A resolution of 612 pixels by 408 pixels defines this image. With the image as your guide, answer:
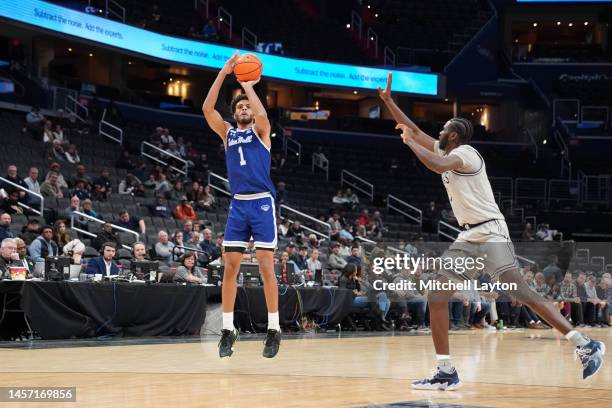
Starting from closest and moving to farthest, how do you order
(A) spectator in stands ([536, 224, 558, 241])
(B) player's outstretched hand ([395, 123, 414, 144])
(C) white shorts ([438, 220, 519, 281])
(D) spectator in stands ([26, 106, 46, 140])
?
(B) player's outstretched hand ([395, 123, 414, 144]) → (C) white shorts ([438, 220, 519, 281]) → (D) spectator in stands ([26, 106, 46, 140]) → (A) spectator in stands ([536, 224, 558, 241])

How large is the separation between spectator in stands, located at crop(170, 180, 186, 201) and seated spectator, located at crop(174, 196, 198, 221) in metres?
1.29

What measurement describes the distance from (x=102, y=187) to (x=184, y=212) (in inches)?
68.8

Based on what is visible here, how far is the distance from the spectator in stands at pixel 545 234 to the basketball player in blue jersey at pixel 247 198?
2213cm

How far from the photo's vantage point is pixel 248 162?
7.46 meters

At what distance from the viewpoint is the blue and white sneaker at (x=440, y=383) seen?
255 inches

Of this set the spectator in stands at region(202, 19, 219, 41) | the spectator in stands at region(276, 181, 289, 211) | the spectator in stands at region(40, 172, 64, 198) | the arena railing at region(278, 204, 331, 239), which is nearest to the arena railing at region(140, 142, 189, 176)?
the spectator in stands at region(276, 181, 289, 211)

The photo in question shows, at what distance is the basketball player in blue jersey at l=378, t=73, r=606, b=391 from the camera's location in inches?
255

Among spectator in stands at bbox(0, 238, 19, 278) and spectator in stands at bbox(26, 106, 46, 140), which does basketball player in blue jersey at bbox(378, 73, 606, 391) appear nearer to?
spectator in stands at bbox(0, 238, 19, 278)

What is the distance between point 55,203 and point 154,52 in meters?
10.4

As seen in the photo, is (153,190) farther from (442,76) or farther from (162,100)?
(442,76)

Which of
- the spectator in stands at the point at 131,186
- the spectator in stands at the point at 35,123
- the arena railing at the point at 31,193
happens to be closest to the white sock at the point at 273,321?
the arena railing at the point at 31,193

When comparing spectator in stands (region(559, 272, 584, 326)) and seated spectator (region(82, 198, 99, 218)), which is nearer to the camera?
seated spectator (region(82, 198, 99, 218))

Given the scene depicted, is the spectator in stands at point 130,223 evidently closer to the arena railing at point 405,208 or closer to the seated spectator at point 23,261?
the seated spectator at point 23,261

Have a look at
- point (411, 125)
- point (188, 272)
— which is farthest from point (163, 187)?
point (411, 125)
